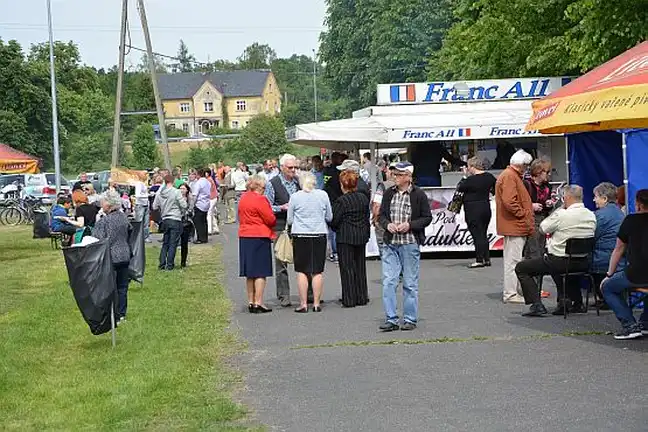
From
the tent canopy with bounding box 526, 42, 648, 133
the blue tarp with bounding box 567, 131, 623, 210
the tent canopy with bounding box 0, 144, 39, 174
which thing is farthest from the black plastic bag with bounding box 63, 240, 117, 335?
the tent canopy with bounding box 0, 144, 39, 174

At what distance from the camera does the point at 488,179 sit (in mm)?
18328

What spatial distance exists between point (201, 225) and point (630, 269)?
17.6 metres

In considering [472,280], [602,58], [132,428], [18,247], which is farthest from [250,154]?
[132,428]

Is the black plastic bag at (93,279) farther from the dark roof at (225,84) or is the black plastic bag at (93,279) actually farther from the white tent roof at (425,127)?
the dark roof at (225,84)

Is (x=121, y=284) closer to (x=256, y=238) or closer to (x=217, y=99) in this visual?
(x=256, y=238)

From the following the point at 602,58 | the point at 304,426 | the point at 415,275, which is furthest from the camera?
the point at 602,58

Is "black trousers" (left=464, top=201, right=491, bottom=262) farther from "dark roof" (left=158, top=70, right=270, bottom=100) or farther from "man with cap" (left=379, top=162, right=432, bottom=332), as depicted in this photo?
"dark roof" (left=158, top=70, right=270, bottom=100)

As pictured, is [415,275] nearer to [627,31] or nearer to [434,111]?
[434,111]

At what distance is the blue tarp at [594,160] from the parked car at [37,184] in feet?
107

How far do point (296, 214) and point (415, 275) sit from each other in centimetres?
242

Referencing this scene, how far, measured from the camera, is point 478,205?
18438mm

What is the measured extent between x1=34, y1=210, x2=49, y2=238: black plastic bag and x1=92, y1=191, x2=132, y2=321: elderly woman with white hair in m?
18.7

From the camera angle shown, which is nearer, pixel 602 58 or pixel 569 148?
pixel 569 148

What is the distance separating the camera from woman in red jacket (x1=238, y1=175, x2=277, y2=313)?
14.4 m
